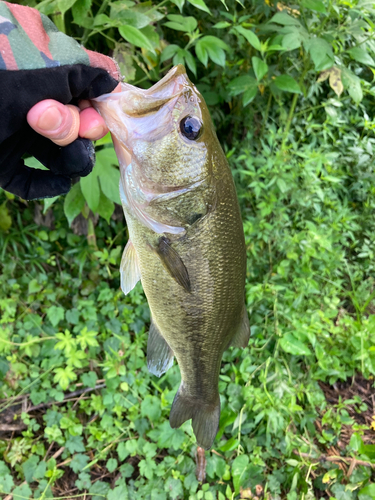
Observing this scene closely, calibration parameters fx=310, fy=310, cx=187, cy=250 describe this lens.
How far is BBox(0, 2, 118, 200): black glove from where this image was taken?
814 mm

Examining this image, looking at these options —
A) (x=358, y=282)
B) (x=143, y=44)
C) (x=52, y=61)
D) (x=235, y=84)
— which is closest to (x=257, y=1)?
(x=235, y=84)

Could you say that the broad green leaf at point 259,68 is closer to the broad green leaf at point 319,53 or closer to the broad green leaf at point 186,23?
the broad green leaf at point 319,53

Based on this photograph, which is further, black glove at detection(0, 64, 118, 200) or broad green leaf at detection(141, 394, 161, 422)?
broad green leaf at detection(141, 394, 161, 422)

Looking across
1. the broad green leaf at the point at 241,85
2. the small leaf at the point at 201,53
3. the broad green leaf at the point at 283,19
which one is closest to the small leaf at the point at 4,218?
the small leaf at the point at 201,53

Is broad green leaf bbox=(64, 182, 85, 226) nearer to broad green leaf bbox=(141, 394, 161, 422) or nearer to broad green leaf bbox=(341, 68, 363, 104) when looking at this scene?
broad green leaf bbox=(141, 394, 161, 422)

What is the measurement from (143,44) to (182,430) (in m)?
2.14

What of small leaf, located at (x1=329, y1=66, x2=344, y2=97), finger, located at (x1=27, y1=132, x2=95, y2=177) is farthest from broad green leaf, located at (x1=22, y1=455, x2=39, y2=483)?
small leaf, located at (x1=329, y1=66, x2=344, y2=97)

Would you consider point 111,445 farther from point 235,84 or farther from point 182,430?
point 235,84

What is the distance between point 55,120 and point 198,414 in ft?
4.59

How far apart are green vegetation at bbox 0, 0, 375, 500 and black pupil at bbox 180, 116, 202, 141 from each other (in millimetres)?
671

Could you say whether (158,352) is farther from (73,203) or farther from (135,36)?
(135,36)

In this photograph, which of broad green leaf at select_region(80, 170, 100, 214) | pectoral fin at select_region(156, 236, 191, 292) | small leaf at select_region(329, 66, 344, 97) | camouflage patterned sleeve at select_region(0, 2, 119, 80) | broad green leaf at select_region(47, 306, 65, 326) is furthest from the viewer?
small leaf at select_region(329, 66, 344, 97)

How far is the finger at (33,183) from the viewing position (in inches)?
45.5

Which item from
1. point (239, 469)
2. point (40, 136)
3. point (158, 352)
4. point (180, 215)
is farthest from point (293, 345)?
point (40, 136)
